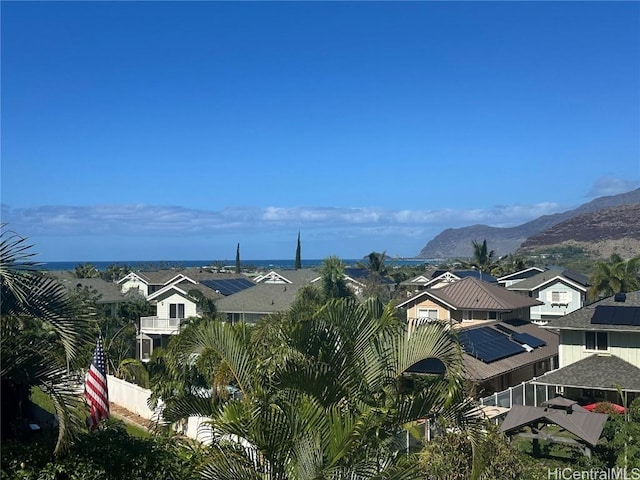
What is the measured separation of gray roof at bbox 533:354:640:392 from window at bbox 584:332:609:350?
0.43 metres

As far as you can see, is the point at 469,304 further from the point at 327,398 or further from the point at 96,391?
the point at 327,398

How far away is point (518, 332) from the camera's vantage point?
33438mm

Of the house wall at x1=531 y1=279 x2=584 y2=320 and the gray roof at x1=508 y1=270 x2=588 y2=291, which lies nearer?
the house wall at x1=531 y1=279 x2=584 y2=320

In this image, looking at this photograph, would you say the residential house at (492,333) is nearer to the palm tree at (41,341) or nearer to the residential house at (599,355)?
the residential house at (599,355)

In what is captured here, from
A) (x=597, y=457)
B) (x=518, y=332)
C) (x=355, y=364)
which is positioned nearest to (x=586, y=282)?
(x=518, y=332)

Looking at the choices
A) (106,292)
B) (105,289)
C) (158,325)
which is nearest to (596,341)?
(158,325)

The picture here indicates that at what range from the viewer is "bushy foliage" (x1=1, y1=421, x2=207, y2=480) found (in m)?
7.28

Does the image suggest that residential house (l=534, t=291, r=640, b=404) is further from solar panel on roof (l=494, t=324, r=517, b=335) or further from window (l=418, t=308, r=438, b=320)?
window (l=418, t=308, r=438, b=320)

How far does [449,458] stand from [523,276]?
182 ft

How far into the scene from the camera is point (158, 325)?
45.3 m

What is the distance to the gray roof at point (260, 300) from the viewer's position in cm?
4591

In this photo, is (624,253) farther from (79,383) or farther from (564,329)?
(79,383)

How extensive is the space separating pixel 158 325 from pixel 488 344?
25.1 metres

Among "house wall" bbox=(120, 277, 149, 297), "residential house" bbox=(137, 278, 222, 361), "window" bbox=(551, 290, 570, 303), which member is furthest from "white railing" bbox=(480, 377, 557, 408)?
"house wall" bbox=(120, 277, 149, 297)
